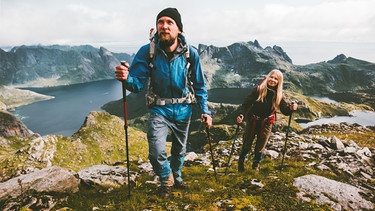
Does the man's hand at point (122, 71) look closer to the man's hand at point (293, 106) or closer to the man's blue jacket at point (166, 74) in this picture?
the man's blue jacket at point (166, 74)

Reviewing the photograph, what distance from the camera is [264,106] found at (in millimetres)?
10711

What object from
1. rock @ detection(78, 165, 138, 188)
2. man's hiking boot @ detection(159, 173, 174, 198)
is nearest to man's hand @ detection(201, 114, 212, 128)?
man's hiking boot @ detection(159, 173, 174, 198)

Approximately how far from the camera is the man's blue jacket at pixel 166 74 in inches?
276

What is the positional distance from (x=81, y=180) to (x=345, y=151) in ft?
47.3

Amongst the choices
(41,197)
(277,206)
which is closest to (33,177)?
(41,197)

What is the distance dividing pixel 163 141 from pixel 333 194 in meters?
5.55

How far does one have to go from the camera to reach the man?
6.98 meters

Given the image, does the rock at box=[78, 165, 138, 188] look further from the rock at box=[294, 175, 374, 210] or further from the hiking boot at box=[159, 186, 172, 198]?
the rock at box=[294, 175, 374, 210]

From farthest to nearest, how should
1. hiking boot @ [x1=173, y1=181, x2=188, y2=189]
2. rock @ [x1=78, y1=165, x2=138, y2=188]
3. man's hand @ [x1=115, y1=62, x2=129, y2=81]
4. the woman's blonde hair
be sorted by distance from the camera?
the woman's blonde hair
rock @ [x1=78, y1=165, x2=138, y2=188]
hiking boot @ [x1=173, y1=181, x2=188, y2=189]
man's hand @ [x1=115, y1=62, x2=129, y2=81]

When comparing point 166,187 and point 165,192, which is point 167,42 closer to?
point 166,187

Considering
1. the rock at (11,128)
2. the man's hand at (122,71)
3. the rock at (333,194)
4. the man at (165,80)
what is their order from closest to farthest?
the man's hand at (122,71) < the man at (165,80) < the rock at (333,194) < the rock at (11,128)

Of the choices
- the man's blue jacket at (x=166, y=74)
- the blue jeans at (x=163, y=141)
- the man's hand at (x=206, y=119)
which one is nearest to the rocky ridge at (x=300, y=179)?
the blue jeans at (x=163, y=141)

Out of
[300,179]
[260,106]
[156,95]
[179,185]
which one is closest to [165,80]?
[156,95]

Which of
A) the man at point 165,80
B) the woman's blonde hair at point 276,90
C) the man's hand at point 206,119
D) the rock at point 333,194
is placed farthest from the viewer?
the woman's blonde hair at point 276,90
